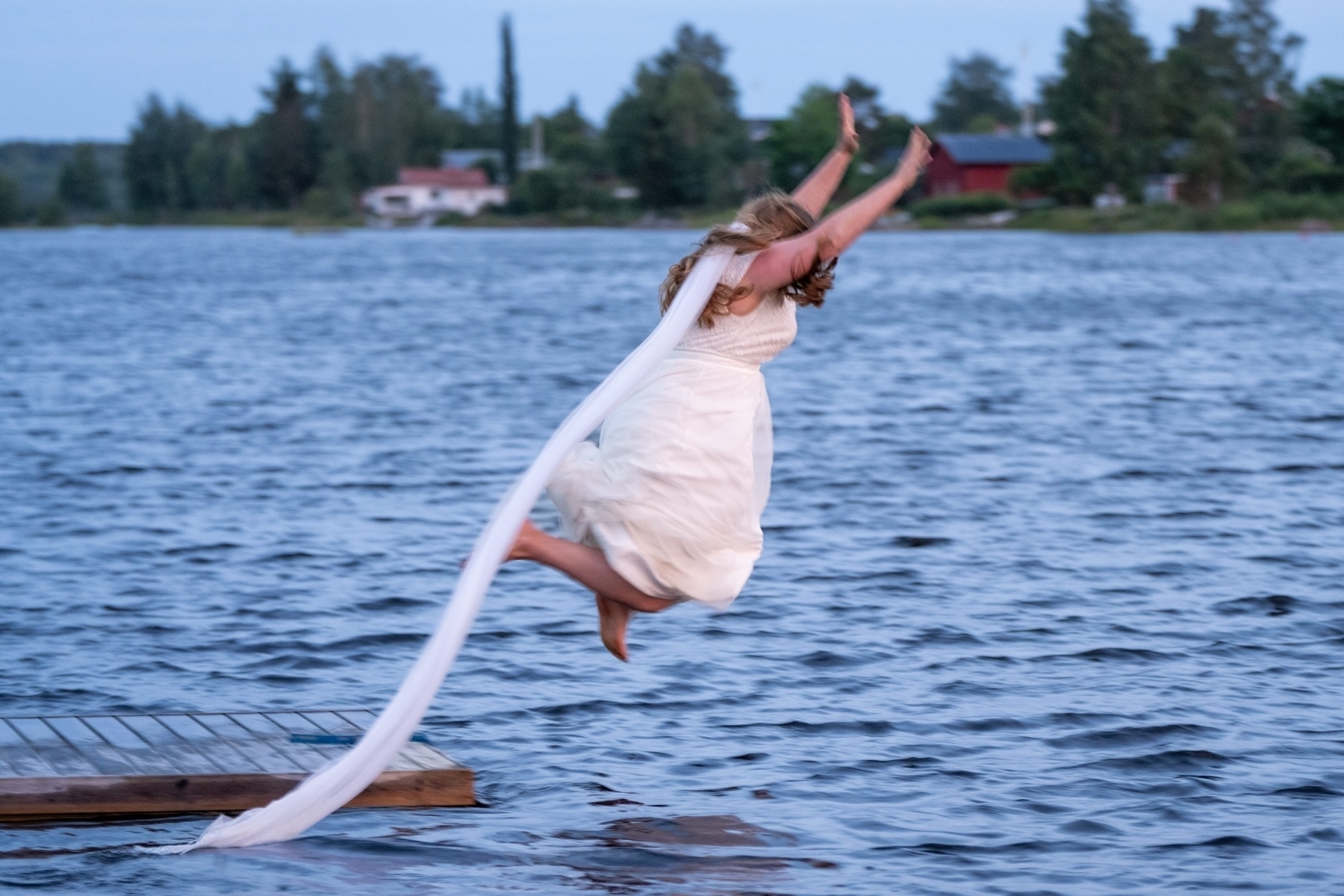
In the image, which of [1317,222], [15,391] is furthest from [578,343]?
[1317,222]

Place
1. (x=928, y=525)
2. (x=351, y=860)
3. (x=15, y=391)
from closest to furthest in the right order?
(x=351, y=860) < (x=928, y=525) < (x=15, y=391)

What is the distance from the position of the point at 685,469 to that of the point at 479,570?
88 centimetres

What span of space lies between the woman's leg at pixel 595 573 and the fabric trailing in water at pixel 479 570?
0.39 ft

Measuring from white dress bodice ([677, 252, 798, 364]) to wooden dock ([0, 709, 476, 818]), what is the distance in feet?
7.49

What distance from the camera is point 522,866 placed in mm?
7156

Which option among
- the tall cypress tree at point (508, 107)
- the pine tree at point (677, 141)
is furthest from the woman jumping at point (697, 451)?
the tall cypress tree at point (508, 107)

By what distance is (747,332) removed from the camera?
696 cm

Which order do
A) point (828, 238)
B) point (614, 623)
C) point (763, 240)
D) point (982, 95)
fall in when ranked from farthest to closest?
point (982, 95)
point (614, 623)
point (763, 240)
point (828, 238)

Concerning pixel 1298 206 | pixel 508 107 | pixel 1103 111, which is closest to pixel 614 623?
pixel 1298 206

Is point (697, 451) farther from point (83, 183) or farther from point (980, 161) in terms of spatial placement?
point (83, 183)

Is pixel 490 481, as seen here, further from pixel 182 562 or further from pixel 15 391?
pixel 15 391

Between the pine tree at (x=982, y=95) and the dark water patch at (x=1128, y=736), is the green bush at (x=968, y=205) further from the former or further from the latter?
the dark water patch at (x=1128, y=736)

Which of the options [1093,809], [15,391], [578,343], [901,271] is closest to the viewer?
[1093,809]

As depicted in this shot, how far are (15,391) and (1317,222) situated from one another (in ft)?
248
